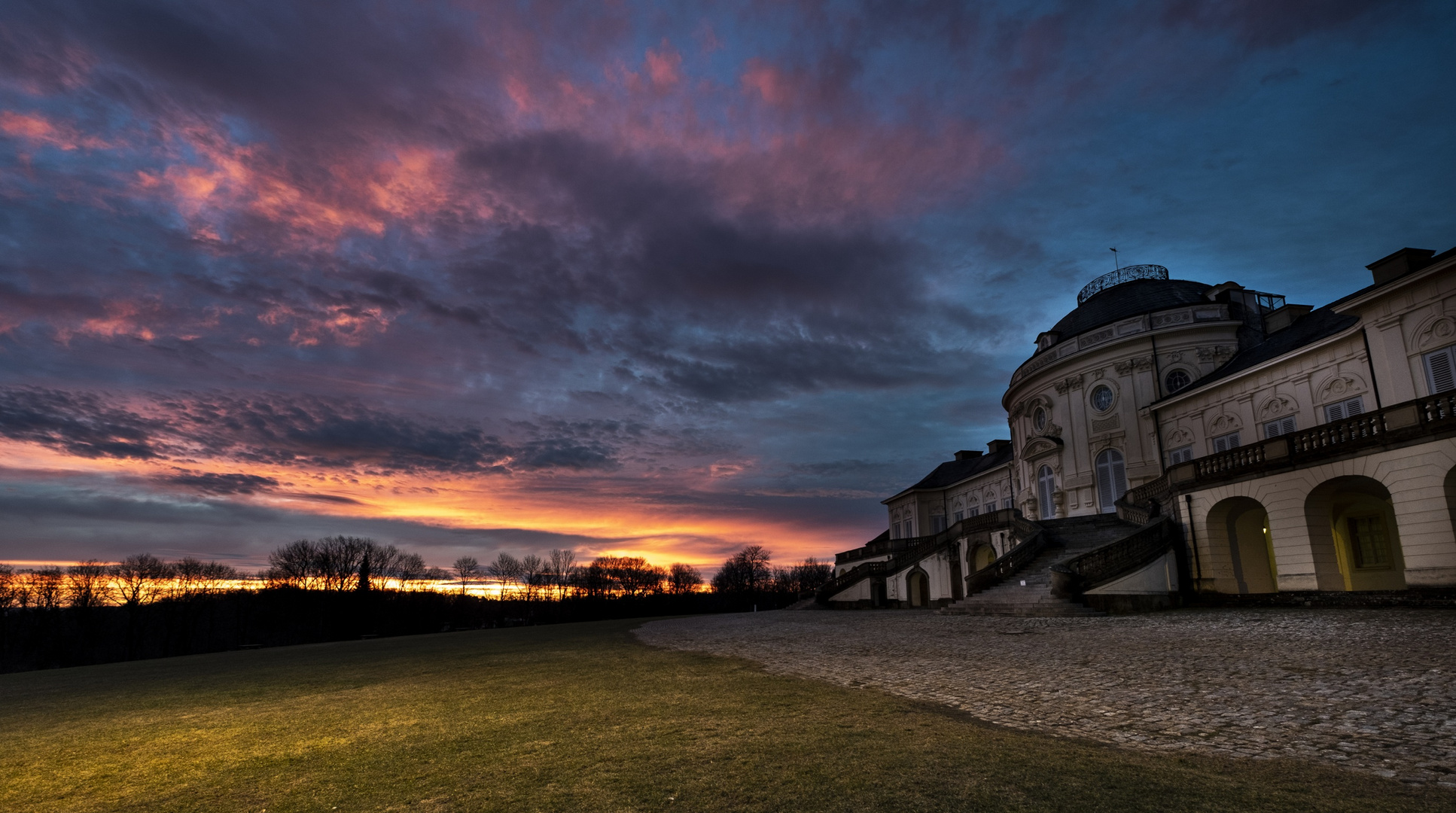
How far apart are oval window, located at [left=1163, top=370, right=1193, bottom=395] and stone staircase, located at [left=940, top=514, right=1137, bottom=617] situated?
27.4 ft

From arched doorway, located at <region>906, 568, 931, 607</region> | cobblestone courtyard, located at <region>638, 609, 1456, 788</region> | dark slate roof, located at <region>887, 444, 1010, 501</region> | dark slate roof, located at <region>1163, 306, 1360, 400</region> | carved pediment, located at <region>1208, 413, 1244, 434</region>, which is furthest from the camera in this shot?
dark slate roof, located at <region>887, 444, 1010, 501</region>

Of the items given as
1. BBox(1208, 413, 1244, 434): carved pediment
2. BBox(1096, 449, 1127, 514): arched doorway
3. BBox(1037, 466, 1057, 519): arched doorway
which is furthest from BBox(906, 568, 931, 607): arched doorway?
BBox(1208, 413, 1244, 434): carved pediment

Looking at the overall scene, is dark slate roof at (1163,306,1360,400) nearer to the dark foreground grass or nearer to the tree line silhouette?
the dark foreground grass

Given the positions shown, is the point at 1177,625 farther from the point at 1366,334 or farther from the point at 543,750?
the point at 543,750

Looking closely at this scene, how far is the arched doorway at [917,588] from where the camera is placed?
142ft

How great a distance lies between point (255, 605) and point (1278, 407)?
3639 inches

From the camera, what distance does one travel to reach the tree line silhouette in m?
64.8

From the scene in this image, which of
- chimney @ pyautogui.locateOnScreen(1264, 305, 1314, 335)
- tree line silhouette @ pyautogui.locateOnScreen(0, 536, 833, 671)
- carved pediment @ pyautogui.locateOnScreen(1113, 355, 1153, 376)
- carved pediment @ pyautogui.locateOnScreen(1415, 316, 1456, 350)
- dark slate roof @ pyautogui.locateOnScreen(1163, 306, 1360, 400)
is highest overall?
chimney @ pyautogui.locateOnScreen(1264, 305, 1314, 335)

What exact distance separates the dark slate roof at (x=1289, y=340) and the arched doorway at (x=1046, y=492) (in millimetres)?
8781

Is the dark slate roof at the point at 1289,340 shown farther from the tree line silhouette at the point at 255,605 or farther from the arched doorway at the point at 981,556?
the tree line silhouette at the point at 255,605

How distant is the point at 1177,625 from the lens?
1648 centimetres

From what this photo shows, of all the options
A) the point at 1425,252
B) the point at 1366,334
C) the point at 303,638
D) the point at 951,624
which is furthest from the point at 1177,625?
the point at 303,638

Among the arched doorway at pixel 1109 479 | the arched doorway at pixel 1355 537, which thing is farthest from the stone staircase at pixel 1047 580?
the arched doorway at pixel 1355 537

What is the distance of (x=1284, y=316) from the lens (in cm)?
3447
